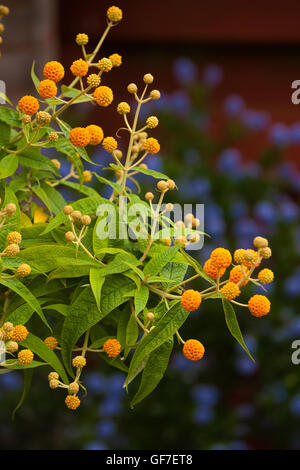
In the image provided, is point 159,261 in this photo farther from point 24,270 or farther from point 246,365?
point 246,365

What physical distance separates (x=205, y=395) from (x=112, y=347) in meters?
1.24

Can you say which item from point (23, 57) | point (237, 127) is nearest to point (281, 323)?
point (237, 127)

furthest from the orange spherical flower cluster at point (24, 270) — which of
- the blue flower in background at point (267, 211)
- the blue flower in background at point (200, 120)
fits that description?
the blue flower in background at point (200, 120)

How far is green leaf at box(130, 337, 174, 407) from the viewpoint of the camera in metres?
0.56

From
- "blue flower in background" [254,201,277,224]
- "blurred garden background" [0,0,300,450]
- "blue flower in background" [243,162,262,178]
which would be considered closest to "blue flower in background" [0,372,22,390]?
"blurred garden background" [0,0,300,450]

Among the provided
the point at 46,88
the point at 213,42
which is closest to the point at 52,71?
the point at 46,88

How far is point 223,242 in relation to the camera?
196 cm

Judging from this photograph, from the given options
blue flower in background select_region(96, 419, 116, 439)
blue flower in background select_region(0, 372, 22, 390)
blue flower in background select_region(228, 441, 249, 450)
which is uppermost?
blue flower in background select_region(0, 372, 22, 390)

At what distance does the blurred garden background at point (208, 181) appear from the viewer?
5.74ft

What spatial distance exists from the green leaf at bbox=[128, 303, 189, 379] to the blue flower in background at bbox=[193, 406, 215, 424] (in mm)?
1221

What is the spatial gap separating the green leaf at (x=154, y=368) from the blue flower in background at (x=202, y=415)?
1.20m

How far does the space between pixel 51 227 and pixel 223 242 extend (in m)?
1.42

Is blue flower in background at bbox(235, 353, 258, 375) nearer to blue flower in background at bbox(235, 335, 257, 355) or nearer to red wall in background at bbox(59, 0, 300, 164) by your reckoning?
blue flower in background at bbox(235, 335, 257, 355)
